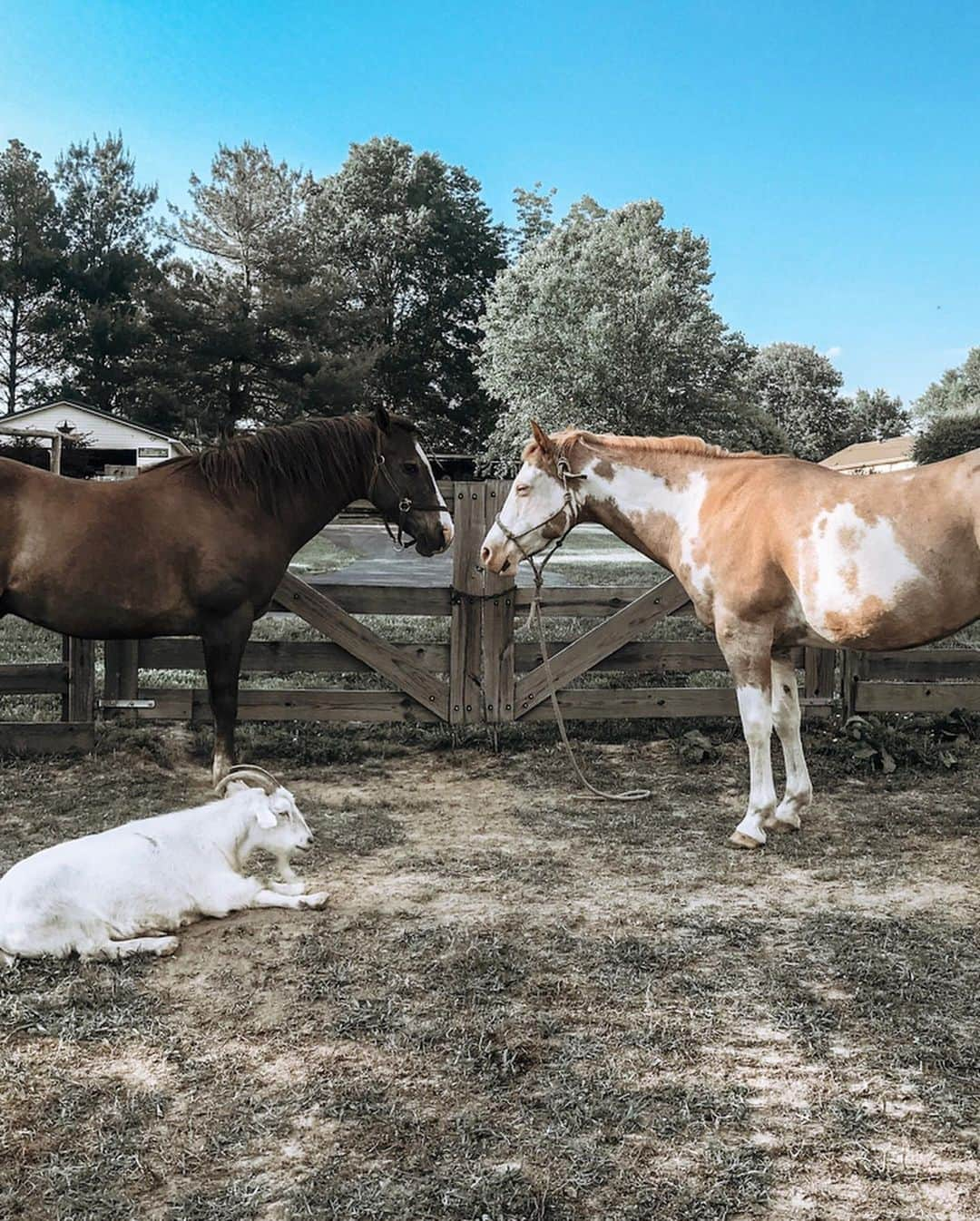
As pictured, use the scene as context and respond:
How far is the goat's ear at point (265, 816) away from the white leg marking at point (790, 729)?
268 centimetres

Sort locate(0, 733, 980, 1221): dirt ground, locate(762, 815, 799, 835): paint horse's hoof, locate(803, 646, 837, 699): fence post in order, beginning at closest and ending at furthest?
locate(0, 733, 980, 1221): dirt ground → locate(762, 815, 799, 835): paint horse's hoof → locate(803, 646, 837, 699): fence post

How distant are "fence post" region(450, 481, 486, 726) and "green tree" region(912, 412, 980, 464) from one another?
28883 millimetres

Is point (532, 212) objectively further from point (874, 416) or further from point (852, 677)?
point (852, 677)

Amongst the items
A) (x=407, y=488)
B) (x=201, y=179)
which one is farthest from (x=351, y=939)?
(x=201, y=179)

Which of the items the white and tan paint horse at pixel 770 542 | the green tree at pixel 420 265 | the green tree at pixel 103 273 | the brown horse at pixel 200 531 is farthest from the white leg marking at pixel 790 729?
the green tree at pixel 420 265

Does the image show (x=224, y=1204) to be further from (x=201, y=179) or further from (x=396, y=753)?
(x=201, y=179)

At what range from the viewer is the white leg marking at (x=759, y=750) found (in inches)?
180

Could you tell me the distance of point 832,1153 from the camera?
2129 mm

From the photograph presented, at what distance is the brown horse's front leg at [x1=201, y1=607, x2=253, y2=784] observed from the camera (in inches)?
198

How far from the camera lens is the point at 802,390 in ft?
185

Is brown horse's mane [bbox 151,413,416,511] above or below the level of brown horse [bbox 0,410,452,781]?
above

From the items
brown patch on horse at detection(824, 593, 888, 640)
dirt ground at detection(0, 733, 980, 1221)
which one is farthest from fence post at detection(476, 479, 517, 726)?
brown patch on horse at detection(824, 593, 888, 640)

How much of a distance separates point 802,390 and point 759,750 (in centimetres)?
5668

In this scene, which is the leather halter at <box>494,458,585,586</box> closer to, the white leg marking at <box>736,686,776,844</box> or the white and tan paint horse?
the white and tan paint horse
